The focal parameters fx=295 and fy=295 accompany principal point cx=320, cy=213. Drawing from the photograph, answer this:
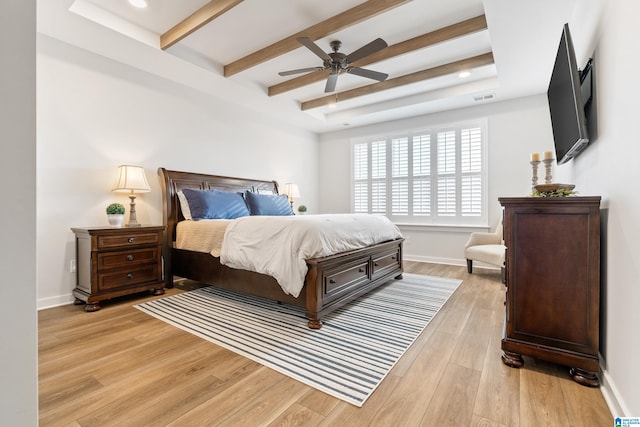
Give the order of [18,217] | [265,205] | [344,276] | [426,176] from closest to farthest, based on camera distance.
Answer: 1. [18,217]
2. [344,276]
3. [265,205]
4. [426,176]

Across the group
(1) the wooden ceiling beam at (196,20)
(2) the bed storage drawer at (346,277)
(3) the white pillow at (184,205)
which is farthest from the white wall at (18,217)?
(3) the white pillow at (184,205)

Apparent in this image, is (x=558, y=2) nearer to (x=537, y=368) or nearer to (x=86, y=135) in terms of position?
(x=537, y=368)

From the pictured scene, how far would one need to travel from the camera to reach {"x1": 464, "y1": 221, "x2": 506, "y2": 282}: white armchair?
3676mm

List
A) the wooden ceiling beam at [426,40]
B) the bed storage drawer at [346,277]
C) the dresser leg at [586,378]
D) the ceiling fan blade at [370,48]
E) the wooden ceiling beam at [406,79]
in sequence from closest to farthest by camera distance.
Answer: the dresser leg at [586,378] → the bed storage drawer at [346,277] → the ceiling fan blade at [370,48] → the wooden ceiling beam at [426,40] → the wooden ceiling beam at [406,79]

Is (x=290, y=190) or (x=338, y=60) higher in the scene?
(x=338, y=60)

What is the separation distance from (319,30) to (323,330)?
2808mm

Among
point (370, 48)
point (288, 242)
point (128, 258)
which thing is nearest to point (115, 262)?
point (128, 258)

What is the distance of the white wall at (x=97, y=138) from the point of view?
288 centimetres

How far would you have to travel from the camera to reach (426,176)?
5273mm

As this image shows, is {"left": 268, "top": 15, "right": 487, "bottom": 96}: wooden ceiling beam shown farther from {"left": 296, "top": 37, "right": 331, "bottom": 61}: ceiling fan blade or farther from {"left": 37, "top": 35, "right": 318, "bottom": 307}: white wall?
{"left": 37, "top": 35, "right": 318, "bottom": 307}: white wall

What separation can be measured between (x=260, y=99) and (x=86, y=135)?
232 cm

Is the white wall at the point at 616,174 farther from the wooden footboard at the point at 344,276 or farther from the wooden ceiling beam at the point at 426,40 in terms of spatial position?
the wooden footboard at the point at 344,276

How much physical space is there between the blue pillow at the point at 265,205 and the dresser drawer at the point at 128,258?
1.37m

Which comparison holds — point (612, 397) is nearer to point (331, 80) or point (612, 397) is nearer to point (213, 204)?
point (331, 80)
